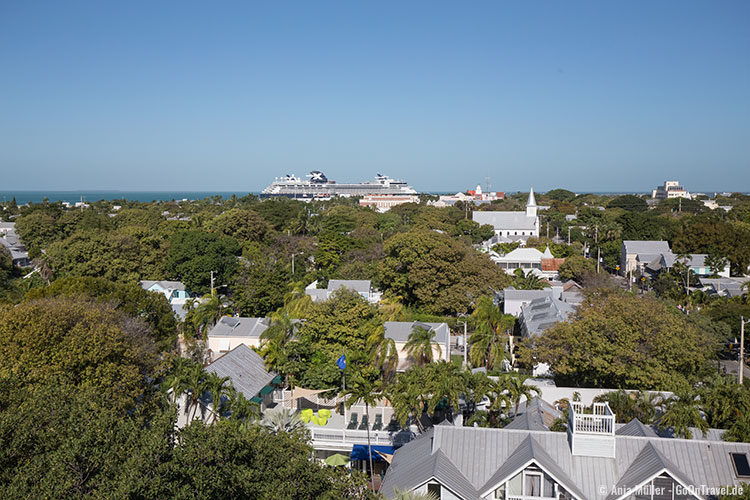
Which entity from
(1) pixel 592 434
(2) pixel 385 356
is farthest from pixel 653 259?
(1) pixel 592 434

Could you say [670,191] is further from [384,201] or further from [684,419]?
[684,419]

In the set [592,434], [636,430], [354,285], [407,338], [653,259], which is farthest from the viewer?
[653,259]

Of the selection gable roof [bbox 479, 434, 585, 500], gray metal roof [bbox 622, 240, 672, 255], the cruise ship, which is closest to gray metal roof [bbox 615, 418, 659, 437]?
gable roof [bbox 479, 434, 585, 500]

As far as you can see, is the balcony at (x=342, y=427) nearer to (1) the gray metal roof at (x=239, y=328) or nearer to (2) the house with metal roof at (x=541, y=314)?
(1) the gray metal roof at (x=239, y=328)

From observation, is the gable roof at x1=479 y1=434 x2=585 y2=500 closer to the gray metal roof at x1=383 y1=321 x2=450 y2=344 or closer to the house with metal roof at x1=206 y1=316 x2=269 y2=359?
the gray metal roof at x1=383 y1=321 x2=450 y2=344

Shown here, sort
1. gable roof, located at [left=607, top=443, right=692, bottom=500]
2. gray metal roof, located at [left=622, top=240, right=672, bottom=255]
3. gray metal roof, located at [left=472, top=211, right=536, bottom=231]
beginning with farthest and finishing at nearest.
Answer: gray metal roof, located at [left=472, top=211, right=536, bottom=231], gray metal roof, located at [left=622, top=240, right=672, bottom=255], gable roof, located at [left=607, top=443, right=692, bottom=500]

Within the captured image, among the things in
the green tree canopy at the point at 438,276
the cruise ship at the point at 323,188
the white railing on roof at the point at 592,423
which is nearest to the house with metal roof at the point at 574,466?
the white railing on roof at the point at 592,423

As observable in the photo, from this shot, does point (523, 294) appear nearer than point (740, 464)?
No
